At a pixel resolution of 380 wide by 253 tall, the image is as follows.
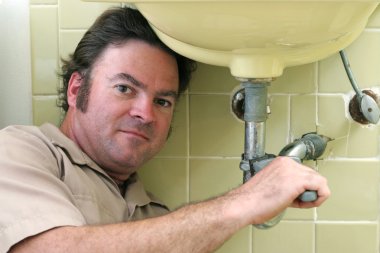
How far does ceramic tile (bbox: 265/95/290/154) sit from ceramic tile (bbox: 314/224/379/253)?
211mm

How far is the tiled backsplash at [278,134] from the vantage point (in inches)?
50.8

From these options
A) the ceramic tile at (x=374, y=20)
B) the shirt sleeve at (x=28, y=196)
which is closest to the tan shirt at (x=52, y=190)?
the shirt sleeve at (x=28, y=196)

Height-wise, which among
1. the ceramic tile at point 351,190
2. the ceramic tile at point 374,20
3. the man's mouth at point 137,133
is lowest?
the ceramic tile at point 351,190

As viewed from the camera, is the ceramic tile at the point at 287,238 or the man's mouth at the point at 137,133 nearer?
the man's mouth at the point at 137,133

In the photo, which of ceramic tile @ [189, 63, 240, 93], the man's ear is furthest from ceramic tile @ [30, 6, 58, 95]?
ceramic tile @ [189, 63, 240, 93]

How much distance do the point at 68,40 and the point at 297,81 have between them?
516 millimetres

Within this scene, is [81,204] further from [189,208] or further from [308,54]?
[308,54]

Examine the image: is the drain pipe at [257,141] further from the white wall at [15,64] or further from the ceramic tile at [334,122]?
the white wall at [15,64]

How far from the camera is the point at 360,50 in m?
1.28

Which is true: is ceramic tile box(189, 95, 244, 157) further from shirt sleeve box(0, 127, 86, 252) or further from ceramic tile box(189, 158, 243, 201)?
shirt sleeve box(0, 127, 86, 252)

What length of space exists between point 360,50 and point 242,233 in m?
0.49

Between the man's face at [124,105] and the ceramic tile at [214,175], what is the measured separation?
0.19 m

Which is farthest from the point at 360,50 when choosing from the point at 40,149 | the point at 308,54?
the point at 40,149

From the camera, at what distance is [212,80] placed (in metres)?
1.31
